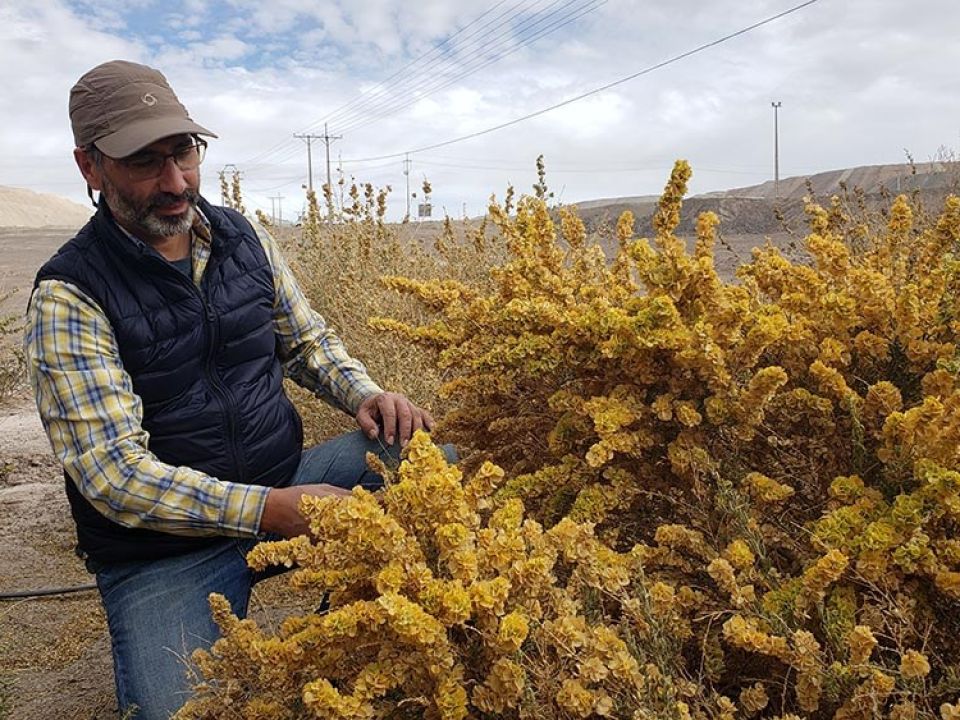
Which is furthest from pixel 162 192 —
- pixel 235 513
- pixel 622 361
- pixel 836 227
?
pixel 836 227

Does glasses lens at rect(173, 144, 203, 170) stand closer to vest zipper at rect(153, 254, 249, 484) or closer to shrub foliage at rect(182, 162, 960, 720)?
vest zipper at rect(153, 254, 249, 484)

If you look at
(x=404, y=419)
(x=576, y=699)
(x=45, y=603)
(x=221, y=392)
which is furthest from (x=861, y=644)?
(x=45, y=603)

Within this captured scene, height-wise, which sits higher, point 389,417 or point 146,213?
point 146,213

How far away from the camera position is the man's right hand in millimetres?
2098

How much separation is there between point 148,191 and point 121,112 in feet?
0.69

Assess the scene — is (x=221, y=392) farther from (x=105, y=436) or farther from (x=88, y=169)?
(x=88, y=169)

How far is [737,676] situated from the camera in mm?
1749

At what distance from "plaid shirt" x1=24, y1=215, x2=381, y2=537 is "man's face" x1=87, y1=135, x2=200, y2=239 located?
27 centimetres

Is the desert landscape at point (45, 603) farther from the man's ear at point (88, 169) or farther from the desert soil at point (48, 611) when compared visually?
the man's ear at point (88, 169)

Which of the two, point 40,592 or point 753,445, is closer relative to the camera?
point 753,445

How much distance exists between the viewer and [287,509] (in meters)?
2.12

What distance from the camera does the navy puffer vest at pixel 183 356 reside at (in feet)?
7.55

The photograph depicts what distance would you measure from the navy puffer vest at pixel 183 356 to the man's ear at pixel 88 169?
0.08 m

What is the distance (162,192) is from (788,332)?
5.42 ft
